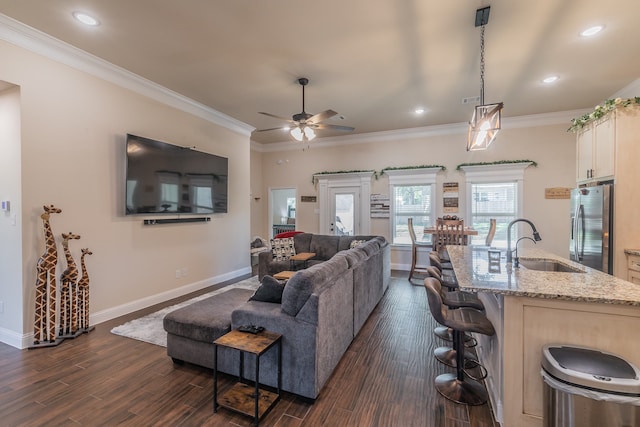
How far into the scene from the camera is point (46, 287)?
9.84ft

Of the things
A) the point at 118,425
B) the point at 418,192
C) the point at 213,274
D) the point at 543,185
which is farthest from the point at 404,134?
the point at 118,425

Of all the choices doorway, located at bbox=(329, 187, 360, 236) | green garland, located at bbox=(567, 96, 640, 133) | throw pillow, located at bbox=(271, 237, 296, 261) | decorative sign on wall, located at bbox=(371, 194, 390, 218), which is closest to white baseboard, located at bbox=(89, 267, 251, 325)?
throw pillow, located at bbox=(271, 237, 296, 261)

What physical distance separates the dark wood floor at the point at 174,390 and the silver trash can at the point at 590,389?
64 cm

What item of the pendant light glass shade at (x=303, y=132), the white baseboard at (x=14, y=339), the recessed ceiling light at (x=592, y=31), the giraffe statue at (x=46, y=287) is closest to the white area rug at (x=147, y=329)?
the giraffe statue at (x=46, y=287)

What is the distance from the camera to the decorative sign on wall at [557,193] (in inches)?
216

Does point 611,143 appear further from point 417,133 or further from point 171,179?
point 171,179

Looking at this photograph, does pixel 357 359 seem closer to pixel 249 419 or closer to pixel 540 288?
pixel 249 419

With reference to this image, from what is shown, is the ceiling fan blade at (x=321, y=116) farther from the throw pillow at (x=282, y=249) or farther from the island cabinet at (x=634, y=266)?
the island cabinet at (x=634, y=266)

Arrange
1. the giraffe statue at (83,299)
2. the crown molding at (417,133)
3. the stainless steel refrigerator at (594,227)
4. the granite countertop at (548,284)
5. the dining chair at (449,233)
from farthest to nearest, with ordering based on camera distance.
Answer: the crown molding at (417,133) < the dining chair at (449,233) < the stainless steel refrigerator at (594,227) < the giraffe statue at (83,299) < the granite countertop at (548,284)

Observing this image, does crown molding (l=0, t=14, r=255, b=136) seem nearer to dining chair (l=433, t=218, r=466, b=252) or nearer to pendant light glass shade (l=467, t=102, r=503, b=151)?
pendant light glass shade (l=467, t=102, r=503, b=151)

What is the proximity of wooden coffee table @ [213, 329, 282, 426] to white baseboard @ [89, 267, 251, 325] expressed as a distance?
7.98ft

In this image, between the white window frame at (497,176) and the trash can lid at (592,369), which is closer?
the trash can lid at (592,369)

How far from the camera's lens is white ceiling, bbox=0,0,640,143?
262 centimetres

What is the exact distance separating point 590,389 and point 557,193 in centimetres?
539
